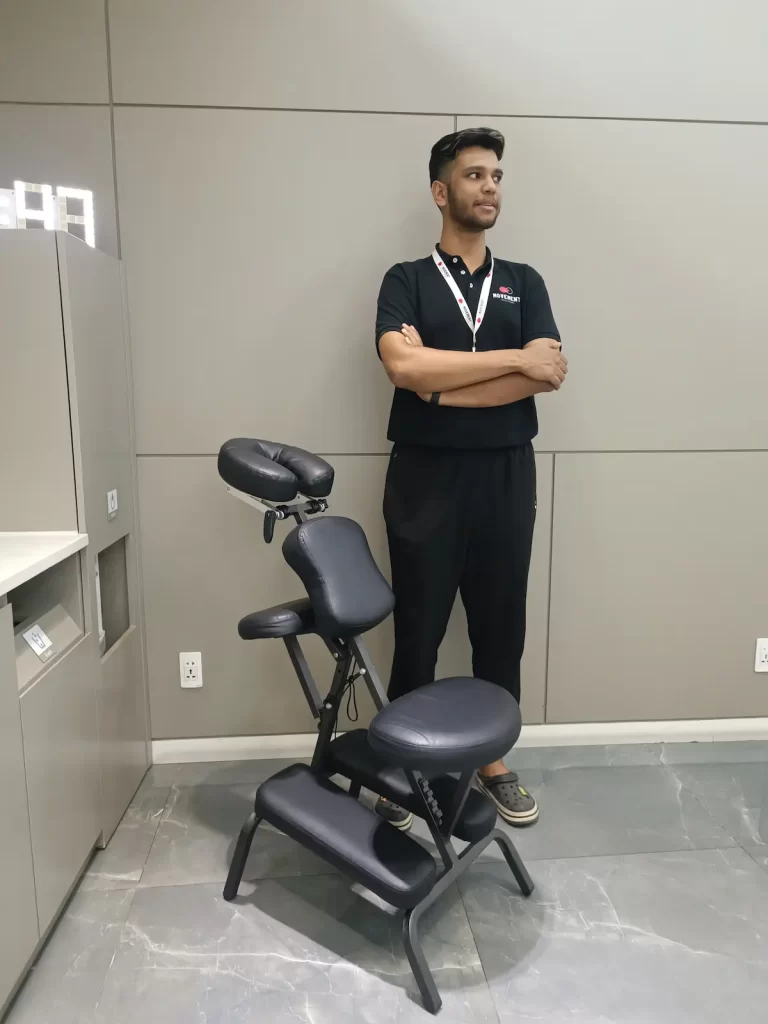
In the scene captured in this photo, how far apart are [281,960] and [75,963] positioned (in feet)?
1.67

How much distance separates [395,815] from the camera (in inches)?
84.5

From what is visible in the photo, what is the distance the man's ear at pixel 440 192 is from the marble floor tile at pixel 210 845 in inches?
82.8

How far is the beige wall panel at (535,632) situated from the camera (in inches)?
100

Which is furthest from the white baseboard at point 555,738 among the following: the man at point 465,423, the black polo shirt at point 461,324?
the black polo shirt at point 461,324

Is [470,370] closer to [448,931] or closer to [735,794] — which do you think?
[448,931]

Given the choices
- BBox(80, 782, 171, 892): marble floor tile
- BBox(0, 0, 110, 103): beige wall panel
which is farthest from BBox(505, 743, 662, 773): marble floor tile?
BBox(0, 0, 110, 103): beige wall panel

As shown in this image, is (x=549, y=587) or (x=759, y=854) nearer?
(x=759, y=854)

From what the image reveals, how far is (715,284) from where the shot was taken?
253 cm

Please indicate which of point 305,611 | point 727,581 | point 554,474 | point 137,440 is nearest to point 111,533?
point 137,440

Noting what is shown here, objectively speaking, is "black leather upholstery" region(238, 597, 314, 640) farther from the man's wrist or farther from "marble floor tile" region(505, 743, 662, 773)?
"marble floor tile" region(505, 743, 662, 773)

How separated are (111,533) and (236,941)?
4.07ft

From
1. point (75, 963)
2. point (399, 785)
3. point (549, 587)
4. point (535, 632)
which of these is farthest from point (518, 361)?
point (75, 963)

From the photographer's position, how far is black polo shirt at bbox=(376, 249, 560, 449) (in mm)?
2072

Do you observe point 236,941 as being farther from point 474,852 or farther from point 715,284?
point 715,284
